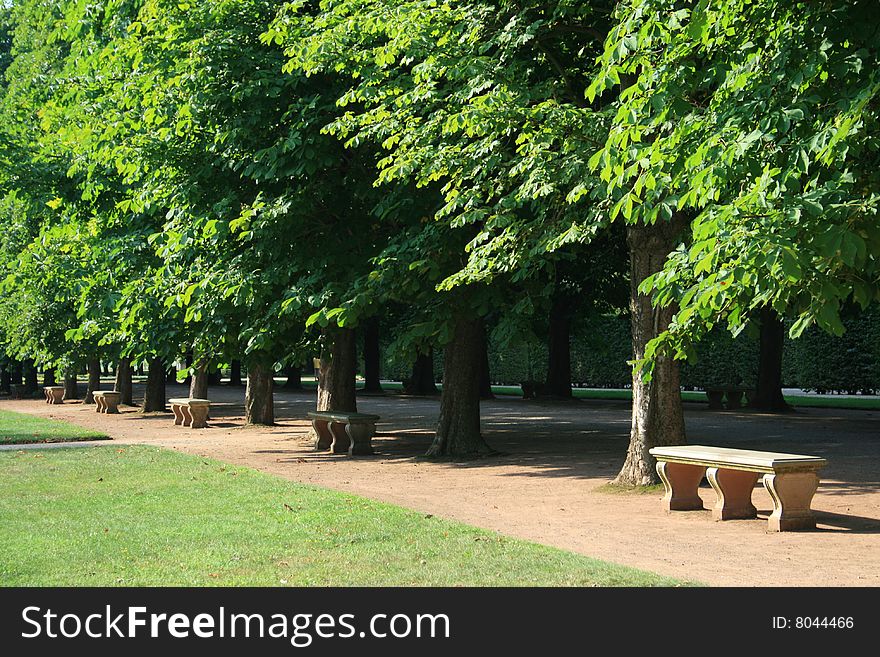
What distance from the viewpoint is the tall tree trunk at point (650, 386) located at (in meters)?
12.4

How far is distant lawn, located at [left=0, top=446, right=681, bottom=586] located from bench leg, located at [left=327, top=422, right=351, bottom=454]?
15.4 feet

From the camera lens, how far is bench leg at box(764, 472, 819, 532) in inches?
374

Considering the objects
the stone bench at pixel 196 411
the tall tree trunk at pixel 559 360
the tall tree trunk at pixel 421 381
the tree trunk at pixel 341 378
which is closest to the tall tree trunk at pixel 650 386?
the tree trunk at pixel 341 378

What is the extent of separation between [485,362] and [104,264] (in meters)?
19.4

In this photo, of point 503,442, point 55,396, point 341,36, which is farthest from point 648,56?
point 55,396

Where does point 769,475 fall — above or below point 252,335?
below

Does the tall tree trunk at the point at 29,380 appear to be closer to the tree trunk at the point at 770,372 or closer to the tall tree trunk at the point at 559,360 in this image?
the tall tree trunk at the point at 559,360

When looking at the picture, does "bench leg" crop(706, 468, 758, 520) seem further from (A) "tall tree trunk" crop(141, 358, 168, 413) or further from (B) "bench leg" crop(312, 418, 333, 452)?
(A) "tall tree trunk" crop(141, 358, 168, 413)

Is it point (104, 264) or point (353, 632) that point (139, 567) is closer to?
point (353, 632)

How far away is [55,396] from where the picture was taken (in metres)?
35.7

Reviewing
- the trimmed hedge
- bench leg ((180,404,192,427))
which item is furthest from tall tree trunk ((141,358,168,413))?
the trimmed hedge

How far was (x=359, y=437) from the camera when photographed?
691 inches

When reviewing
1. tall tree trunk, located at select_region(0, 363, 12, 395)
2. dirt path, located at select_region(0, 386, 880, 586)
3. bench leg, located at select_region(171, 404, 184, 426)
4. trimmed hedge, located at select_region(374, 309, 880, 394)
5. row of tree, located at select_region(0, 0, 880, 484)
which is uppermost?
row of tree, located at select_region(0, 0, 880, 484)

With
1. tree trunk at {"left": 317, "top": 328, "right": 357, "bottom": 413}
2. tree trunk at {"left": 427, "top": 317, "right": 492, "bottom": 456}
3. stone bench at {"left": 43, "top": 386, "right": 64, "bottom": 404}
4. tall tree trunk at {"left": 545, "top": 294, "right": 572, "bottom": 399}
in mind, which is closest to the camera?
tree trunk at {"left": 427, "top": 317, "right": 492, "bottom": 456}
